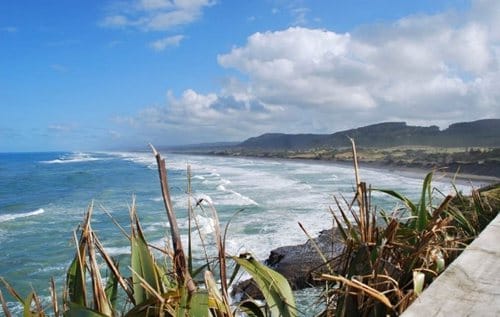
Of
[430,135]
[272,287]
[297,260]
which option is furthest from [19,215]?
[430,135]

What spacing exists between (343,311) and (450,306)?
1.23ft

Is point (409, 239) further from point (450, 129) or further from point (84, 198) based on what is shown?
point (450, 129)

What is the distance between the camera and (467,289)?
172 centimetres

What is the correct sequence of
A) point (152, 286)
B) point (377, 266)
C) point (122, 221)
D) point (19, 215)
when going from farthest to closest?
point (19, 215) < point (122, 221) < point (377, 266) < point (152, 286)

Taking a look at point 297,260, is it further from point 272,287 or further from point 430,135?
point 430,135

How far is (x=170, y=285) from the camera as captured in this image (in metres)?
1.82

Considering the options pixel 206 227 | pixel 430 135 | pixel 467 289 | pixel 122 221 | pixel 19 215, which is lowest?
pixel 19 215

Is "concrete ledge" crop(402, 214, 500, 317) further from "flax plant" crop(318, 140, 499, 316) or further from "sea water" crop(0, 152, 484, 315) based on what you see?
"sea water" crop(0, 152, 484, 315)

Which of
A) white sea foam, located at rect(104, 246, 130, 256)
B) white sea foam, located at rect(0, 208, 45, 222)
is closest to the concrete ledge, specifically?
white sea foam, located at rect(104, 246, 130, 256)

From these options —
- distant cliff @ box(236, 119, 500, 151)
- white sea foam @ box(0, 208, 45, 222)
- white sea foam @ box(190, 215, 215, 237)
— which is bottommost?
white sea foam @ box(0, 208, 45, 222)

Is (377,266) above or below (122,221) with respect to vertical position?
above

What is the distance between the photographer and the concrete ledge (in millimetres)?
1535

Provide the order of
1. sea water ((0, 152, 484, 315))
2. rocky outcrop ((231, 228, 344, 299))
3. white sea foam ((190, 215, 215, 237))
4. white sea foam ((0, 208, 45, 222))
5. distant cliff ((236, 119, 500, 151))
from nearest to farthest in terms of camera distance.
Result: white sea foam ((190, 215, 215, 237)), rocky outcrop ((231, 228, 344, 299)), sea water ((0, 152, 484, 315)), white sea foam ((0, 208, 45, 222)), distant cliff ((236, 119, 500, 151))

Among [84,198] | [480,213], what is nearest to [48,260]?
[480,213]
